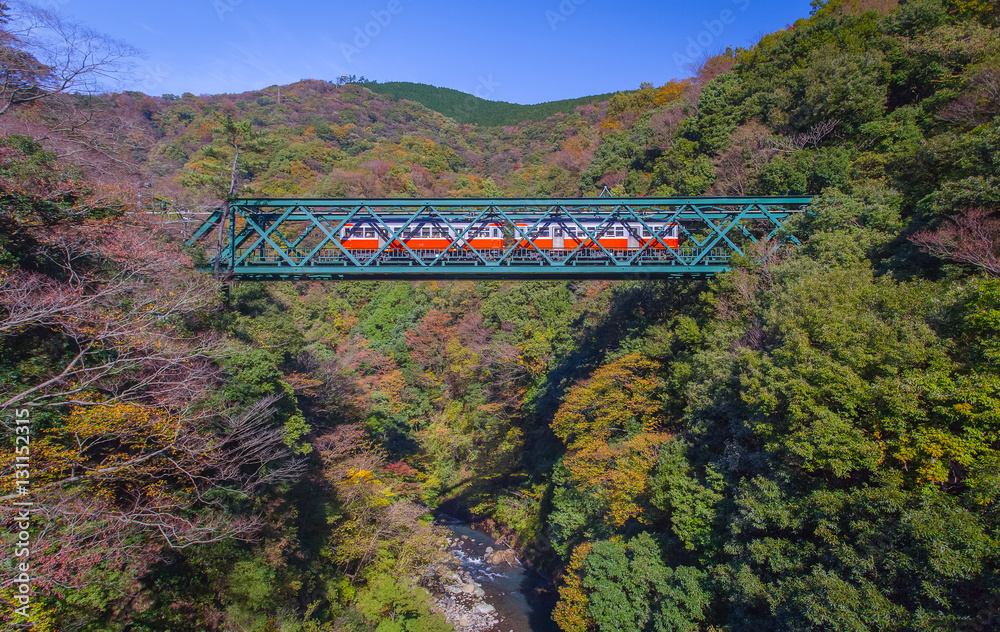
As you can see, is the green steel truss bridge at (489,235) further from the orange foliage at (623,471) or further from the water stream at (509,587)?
the water stream at (509,587)

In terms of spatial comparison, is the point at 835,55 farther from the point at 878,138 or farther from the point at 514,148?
the point at 514,148

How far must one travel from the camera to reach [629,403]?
1516cm

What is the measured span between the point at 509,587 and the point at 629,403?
10014mm

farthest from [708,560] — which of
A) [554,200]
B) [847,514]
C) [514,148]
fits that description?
[514,148]

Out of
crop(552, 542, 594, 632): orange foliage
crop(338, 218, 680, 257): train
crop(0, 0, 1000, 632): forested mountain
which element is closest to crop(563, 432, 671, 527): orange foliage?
crop(0, 0, 1000, 632): forested mountain

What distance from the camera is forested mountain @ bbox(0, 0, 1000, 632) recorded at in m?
7.09

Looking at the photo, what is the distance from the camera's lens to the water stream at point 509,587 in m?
17.4

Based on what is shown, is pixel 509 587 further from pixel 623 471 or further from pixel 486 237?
pixel 486 237

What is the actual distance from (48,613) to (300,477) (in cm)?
774

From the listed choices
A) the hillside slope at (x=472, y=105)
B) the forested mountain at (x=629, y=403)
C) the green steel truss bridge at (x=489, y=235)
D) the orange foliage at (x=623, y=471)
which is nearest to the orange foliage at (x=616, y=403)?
the forested mountain at (x=629, y=403)

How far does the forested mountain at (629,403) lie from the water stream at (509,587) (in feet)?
3.63

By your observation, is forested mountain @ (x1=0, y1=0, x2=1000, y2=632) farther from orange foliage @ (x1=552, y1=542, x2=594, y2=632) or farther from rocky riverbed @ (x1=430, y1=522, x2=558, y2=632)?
rocky riverbed @ (x1=430, y1=522, x2=558, y2=632)

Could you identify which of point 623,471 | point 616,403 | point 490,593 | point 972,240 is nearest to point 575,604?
point 623,471

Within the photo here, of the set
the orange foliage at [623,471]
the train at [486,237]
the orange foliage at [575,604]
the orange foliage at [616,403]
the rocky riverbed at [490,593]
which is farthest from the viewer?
the rocky riverbed at [490,593]
